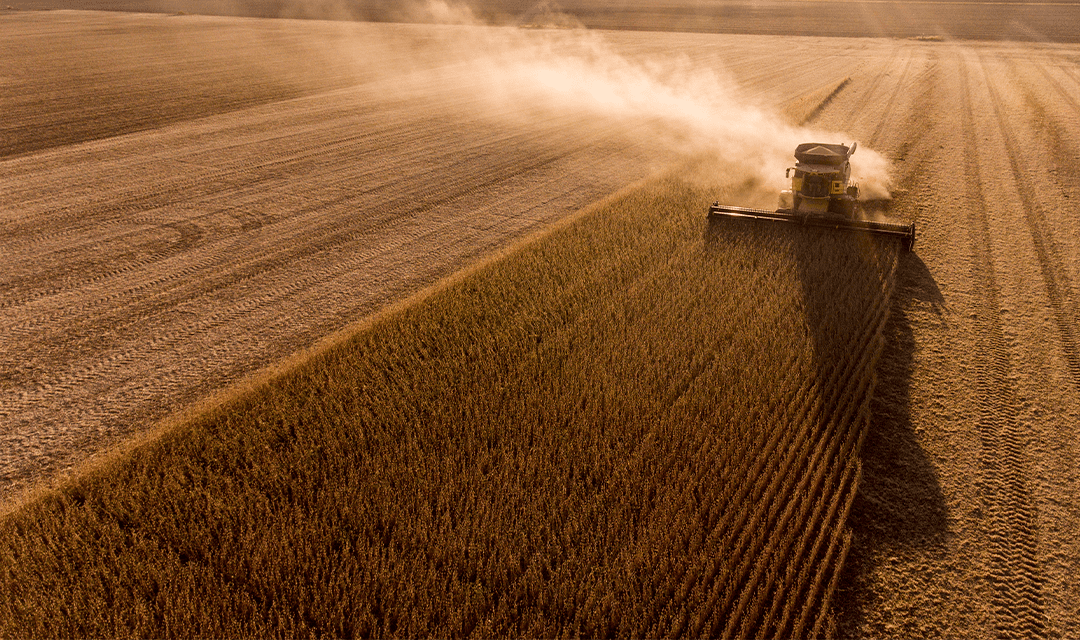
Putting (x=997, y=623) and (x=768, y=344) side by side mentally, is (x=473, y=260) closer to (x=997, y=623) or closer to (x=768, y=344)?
(x=768, y=344)

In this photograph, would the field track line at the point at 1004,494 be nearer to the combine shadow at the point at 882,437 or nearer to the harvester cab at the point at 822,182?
the combine shadow at the point at 882,437

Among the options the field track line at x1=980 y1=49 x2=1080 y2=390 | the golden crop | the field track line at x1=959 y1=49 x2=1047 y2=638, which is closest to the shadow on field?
the golden crop

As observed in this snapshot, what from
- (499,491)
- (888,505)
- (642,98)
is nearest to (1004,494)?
(888,505)

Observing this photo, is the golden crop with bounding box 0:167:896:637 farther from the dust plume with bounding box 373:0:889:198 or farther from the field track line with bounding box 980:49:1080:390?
the dust plume with bounding box 373:0:889:198

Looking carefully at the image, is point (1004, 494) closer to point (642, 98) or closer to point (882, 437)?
point (882, 437)

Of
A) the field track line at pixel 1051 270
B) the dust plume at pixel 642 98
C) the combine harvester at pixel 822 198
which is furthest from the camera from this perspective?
the dust plume at pixel 642 98

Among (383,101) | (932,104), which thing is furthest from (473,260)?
(932,104)

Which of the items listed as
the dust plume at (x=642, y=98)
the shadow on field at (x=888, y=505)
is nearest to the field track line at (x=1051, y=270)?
the shadow on field at (x=888, y=505)
